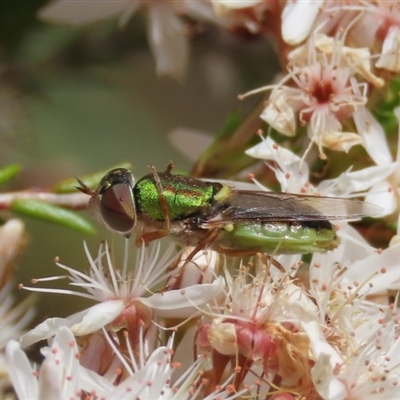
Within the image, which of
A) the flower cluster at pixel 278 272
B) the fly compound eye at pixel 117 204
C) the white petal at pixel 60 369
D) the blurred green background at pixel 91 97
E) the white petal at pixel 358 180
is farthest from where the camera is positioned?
the blurred green background at pixel 91 97

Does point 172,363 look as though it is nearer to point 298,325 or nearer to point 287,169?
point 298,325

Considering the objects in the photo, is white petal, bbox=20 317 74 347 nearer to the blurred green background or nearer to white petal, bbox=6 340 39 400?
white petal, bbox=6 340 39 400

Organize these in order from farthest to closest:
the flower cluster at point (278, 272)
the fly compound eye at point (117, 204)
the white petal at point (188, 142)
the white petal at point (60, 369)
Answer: the white petal at point (188, 142) < the fly compound eye at point (117, 204) < the flower cluster at point (278, 272) < the white petal at point (60, 369)

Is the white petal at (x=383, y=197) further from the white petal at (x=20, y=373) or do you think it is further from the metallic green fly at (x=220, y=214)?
the white petal at (x=20, y=373)

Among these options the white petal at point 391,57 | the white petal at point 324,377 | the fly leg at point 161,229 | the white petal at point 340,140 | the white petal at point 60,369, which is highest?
the white petal at point 391,57

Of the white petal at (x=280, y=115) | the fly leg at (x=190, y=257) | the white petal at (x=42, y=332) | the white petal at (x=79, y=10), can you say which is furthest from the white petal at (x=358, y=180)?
the white petal at (x=79, y=10)

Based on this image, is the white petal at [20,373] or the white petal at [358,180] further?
the white petal at [358,180]
